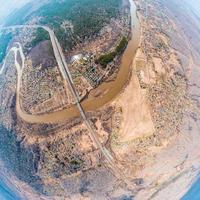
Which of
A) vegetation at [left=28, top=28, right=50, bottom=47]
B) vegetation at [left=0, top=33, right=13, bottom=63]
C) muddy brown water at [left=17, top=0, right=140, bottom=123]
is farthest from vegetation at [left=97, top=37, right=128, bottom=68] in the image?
vegetation at [left=0, top=33, right=13, bottom=63]

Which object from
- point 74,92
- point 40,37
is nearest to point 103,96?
point 74,92

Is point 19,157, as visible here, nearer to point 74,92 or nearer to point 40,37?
point 74,92

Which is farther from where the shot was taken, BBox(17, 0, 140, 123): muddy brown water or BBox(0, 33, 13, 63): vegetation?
BBox(0, 33, 13, 63): vegetation

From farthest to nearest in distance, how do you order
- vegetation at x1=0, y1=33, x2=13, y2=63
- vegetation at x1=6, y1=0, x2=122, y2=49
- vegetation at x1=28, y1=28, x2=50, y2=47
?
1. vegetation at x1=0, y1=33, x2=13, y2=63
2. vegetation at x1=28, y1=28, x2=50, y2=47
3. vegetation at x1=6, y1=0, x2=122, y2=49

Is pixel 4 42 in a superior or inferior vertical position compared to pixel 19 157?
superior

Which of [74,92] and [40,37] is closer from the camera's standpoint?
[74,92]

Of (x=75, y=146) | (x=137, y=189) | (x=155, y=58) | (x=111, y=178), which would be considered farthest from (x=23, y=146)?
(x=155, y=58)

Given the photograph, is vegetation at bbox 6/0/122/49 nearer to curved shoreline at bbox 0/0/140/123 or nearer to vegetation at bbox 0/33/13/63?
vegetation at bbox 0/33/13/63

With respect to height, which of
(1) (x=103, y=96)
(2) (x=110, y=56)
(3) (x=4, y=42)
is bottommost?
(1) (x=103, y=96)

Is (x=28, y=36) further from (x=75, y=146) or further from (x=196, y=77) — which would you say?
(x=196, y=77)

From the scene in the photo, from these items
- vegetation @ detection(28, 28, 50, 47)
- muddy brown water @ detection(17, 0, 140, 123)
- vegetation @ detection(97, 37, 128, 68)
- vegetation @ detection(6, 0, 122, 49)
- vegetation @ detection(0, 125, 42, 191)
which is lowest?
vegetation @ detection(0, 125, 42, 191)

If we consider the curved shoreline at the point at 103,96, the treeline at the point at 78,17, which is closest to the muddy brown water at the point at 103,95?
the curved shoreline at the point at 103,96
